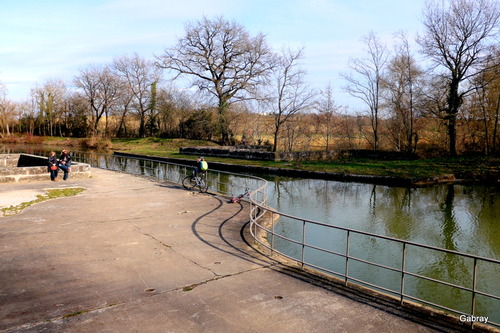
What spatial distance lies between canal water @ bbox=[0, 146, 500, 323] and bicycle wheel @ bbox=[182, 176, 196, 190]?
4.09ft

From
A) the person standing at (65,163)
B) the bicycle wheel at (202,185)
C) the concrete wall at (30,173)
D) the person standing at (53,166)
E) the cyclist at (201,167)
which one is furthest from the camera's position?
the person standing at (65,163)

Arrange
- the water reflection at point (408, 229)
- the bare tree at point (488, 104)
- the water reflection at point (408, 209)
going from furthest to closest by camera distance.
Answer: the bare tree at point (488, 104), the water reflection at point (408, 209), the water reflection at point (408, 229)

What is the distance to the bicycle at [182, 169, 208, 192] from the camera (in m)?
14.0

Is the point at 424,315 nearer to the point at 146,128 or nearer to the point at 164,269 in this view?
the point at 164,269

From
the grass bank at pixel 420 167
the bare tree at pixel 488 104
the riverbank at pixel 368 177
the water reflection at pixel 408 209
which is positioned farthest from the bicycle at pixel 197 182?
the bare tree at pixel 488 104

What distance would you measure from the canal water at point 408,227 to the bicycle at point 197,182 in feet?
2.31

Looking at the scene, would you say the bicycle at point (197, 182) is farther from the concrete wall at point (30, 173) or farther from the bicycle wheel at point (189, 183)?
the concrete wall at point (30, 173)

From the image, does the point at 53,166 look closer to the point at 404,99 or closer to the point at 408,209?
the point at 408,209

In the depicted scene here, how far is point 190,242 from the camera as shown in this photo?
7.73m

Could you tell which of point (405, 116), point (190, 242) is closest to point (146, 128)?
point (405, 116)

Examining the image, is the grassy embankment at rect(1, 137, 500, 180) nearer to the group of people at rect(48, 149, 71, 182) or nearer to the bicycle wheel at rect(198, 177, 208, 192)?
the bicycle wheel at rect(198, 177, 208, 192)

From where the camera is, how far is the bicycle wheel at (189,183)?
47.4 ft

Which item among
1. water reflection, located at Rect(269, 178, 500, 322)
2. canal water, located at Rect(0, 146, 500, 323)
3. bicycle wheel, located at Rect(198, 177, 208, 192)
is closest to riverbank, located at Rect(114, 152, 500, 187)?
canal water, located at Rect(0, 146, 500, 323)

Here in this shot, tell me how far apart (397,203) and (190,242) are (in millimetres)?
11136
